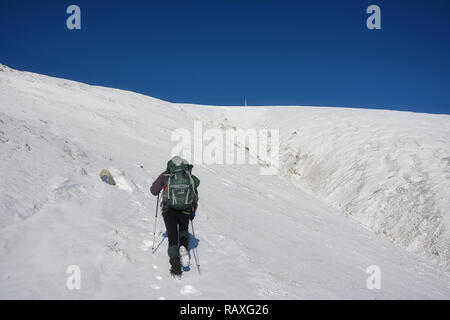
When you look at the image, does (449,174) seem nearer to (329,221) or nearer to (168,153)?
(329,221)

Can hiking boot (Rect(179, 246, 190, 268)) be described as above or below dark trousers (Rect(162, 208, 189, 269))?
below

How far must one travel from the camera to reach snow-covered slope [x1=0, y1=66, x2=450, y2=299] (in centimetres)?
527

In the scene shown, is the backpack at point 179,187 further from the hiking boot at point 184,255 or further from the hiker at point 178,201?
the hiking boot at point 184,255

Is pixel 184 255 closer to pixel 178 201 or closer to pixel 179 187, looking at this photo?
pixel 178 201

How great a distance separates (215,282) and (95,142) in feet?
30.6

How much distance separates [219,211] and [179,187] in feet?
Answer: 14.8

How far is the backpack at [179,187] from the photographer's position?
5668 millimetres

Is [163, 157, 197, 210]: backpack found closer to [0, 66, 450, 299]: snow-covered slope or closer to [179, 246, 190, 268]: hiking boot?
[179, 246, 190, 268]: hiking boot

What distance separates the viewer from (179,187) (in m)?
5.71

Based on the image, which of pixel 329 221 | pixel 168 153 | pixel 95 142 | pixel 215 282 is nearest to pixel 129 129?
pixel 168 153

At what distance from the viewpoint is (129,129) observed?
59.4 feet

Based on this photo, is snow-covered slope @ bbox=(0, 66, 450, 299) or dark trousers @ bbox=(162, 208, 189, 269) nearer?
snow-covered slope @ bbox=(0, 66, 450, 299)
